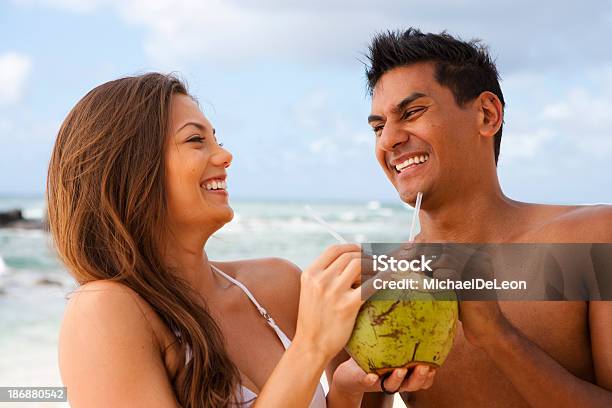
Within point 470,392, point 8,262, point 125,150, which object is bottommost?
point 8,262

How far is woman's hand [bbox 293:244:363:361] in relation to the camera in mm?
1688

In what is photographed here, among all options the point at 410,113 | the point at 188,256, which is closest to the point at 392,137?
the point at 410,113

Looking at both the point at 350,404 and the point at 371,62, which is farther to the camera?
the point at 371,62

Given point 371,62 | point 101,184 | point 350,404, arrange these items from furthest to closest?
point 371,62 < point 350,404 < point 101,184

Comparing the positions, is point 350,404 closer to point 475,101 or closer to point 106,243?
point 106,243

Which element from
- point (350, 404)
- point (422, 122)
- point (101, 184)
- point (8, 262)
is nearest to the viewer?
point (101, 184)

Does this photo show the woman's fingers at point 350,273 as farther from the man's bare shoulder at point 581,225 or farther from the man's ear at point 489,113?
the man's ear at point 489,113

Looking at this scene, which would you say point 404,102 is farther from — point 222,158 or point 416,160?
point 222,158

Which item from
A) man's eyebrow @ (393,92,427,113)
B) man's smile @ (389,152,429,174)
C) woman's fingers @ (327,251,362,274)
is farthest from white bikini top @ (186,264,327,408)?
man's eyebrow @ (393,92,427,113)

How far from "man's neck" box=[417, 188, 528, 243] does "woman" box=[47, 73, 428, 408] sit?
0.67m

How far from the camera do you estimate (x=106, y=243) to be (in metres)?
2.07

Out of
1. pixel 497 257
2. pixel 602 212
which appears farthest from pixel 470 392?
pixel 602 212

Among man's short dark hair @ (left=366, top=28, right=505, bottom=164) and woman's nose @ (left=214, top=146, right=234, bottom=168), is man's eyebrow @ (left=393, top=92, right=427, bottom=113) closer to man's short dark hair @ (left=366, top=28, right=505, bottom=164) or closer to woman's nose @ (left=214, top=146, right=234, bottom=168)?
man's short dark hair @ (left=366, top=28, right=505, bottom=164)

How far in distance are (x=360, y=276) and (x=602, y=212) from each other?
3.12ft
